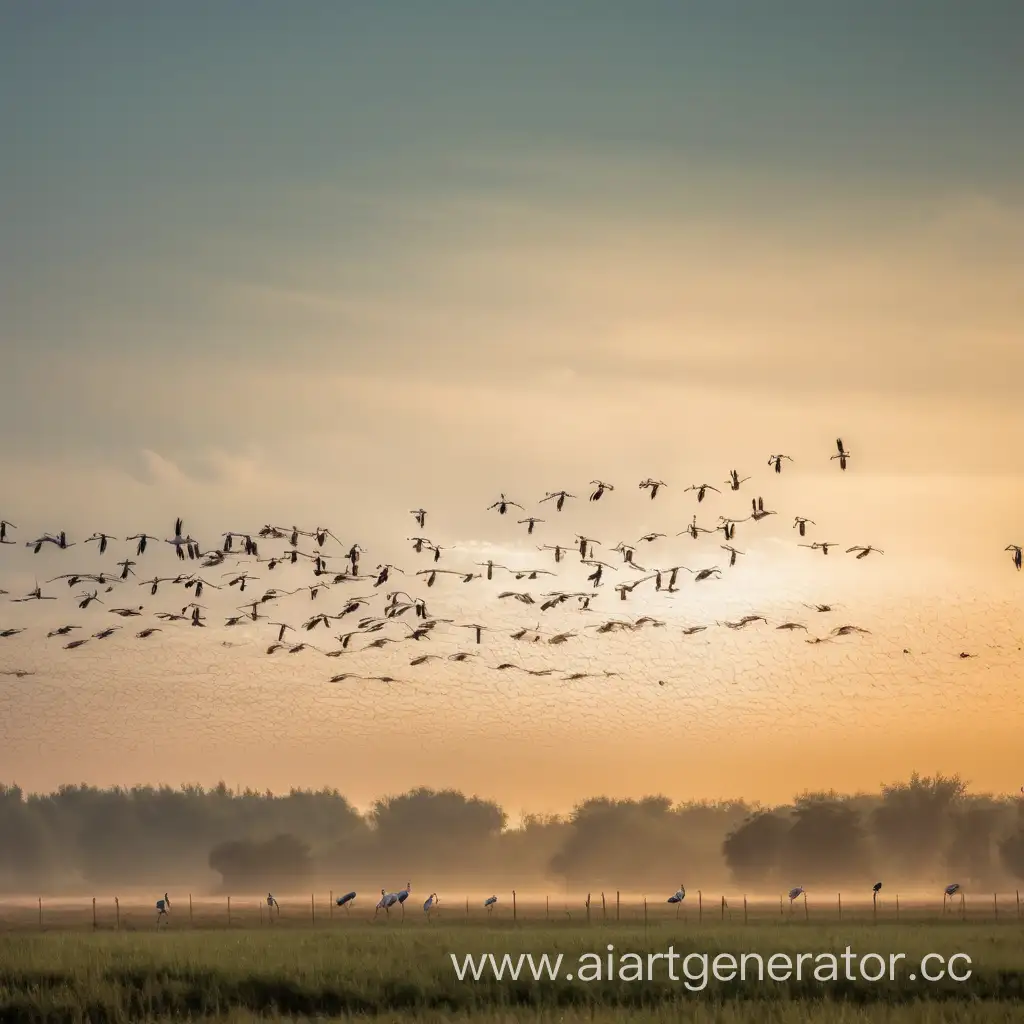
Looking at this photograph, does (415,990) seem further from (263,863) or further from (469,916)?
(263,863)

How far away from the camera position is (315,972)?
48.0 meters

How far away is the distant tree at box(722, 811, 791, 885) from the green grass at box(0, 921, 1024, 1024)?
129m

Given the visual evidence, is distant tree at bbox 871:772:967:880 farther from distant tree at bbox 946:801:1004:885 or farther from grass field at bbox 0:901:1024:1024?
grass field at bbox 0:901:1024:1024

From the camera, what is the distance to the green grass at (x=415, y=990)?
133ft

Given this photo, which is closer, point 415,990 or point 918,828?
point 415,990

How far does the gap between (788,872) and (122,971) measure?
144064 mm

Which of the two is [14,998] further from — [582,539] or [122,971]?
[582,539]

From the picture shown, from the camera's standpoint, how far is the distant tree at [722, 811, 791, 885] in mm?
182375

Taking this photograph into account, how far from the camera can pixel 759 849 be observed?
183 m

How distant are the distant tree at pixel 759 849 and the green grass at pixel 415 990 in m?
129

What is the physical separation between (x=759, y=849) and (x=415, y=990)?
14272 cm

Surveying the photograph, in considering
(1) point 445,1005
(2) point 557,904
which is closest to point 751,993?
(1) point 445,1005

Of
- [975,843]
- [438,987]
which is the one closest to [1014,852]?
[975,843]

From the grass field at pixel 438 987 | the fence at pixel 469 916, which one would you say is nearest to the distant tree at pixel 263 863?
the fence at pixel 469 916
